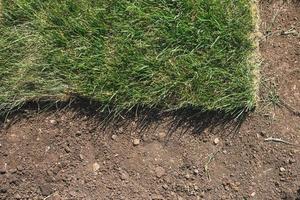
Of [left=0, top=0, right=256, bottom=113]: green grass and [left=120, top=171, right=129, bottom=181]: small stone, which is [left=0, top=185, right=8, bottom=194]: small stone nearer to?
[left=0, top=0, right=256, bottom=113]: green grass

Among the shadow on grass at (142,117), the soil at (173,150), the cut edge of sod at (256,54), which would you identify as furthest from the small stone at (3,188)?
the cut edge of sod at (256,54)

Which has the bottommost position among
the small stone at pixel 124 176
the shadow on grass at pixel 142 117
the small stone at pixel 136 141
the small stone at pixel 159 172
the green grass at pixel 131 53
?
the small stone at pixel 124 176

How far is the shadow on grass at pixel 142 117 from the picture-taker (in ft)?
9.06

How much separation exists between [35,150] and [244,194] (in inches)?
46.4

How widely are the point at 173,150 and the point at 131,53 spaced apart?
0.58 metres

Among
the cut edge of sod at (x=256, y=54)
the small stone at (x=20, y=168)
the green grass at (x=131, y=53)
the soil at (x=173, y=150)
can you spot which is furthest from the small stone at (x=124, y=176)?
the cut edge of sod at (x=256, y=54)

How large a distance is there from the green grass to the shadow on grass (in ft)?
0.15

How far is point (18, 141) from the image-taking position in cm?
283

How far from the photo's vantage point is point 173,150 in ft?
9.08

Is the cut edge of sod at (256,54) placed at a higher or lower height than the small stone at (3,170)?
higher

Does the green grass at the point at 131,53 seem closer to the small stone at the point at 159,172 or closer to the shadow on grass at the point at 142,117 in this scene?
the shadow on grass at the point at 142,117

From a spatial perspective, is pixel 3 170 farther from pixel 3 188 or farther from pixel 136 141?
pixel 136 141

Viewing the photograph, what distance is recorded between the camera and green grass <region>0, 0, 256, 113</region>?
2.73 metres

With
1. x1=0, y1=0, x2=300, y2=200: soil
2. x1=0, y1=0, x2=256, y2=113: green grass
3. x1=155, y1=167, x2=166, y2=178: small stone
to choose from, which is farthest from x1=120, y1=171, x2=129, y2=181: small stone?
x1=0, y1=0, x2=256, y2=113: green grass
